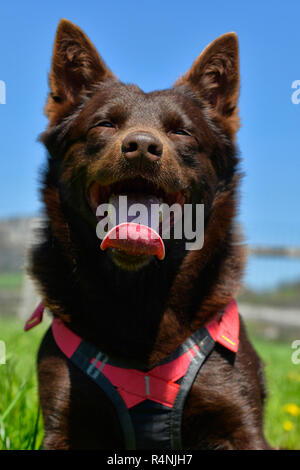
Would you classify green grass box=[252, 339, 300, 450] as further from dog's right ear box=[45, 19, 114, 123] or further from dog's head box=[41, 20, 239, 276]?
dog's right ear box=[45, 19, 114, 123]

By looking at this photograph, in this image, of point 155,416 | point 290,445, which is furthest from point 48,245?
point 290,445

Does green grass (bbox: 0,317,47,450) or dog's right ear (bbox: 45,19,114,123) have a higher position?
dog's right ear (bbox: 45,19,114,123)

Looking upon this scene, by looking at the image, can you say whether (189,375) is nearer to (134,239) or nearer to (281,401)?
(134,239)

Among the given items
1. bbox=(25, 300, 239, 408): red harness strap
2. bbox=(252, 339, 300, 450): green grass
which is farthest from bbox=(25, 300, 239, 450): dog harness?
bbox=(252, 339, 300, 450): green grass

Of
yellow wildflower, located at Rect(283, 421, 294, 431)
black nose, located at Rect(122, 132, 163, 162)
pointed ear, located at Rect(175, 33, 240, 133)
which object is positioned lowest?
yellow wildflower, located at Rect(283, 421, 294, 431)

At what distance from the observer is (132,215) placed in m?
2.19

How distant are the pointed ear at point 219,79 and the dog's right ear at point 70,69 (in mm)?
481

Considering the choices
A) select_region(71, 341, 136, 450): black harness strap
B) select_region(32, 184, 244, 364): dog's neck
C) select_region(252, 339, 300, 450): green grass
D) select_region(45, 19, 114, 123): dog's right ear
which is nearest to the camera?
select_region(71, 341, 136, 450): black harness strap

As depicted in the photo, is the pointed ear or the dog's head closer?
the dog's head

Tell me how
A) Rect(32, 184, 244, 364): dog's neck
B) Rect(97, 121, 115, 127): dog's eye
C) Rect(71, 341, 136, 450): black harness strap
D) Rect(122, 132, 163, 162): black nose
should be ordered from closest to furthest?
Rect(122, 132, 163, 162): black nose → Rect(71, 341, 136, 450): black harness strap → Rect(32, 184, 244, 364): dog's neck → Rect(97, 121, 115, 127): dog's eye

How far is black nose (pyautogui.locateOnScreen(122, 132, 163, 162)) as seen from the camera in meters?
2.07

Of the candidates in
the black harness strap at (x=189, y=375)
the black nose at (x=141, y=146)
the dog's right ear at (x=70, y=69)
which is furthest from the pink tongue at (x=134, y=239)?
the dog's right ear at (x=70, y=69)

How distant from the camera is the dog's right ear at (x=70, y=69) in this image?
2605 mm

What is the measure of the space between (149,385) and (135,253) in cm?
59
